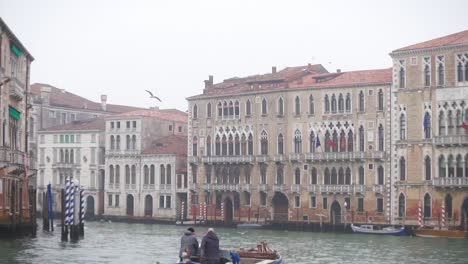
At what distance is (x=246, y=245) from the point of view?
41.2 metres

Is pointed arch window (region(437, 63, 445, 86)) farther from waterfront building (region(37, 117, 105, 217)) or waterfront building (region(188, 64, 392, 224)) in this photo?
waterfront building (region(37, 117, 105, 217))

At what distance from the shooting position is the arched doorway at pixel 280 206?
193ft

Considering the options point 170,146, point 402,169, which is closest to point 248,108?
point 170,146

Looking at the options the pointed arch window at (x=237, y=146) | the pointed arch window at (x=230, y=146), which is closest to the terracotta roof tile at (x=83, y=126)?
the pointed arch window at (x=230, y=146)

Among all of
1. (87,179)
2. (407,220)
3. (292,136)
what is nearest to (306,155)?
(292,136)

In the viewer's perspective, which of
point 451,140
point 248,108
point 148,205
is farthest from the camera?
point 148,205

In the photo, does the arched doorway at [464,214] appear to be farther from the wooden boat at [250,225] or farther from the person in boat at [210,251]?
the person in boat at [210,251]

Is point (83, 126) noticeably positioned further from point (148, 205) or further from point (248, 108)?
point (248, 108)

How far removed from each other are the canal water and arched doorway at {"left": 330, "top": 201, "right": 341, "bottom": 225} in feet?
13.3

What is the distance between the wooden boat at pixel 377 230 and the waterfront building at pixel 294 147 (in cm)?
242

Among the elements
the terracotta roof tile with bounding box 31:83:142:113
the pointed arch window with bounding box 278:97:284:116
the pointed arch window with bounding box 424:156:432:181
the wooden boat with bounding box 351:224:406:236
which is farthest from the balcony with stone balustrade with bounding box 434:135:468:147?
the terracotta roof tile with bounding box 31:83:142:113

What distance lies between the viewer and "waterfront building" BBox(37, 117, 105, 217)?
70.2 m

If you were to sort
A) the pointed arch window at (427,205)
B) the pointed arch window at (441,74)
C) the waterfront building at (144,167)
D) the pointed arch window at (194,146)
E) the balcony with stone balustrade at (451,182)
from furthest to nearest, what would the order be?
the waterfront building at (144,167), the pointed arch window at (194,146), the pointed arch window at (427,205), the pointed arch window at (441,74), the balcony with stone balustrade at (451,182)

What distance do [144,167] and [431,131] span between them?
22.2 metres
